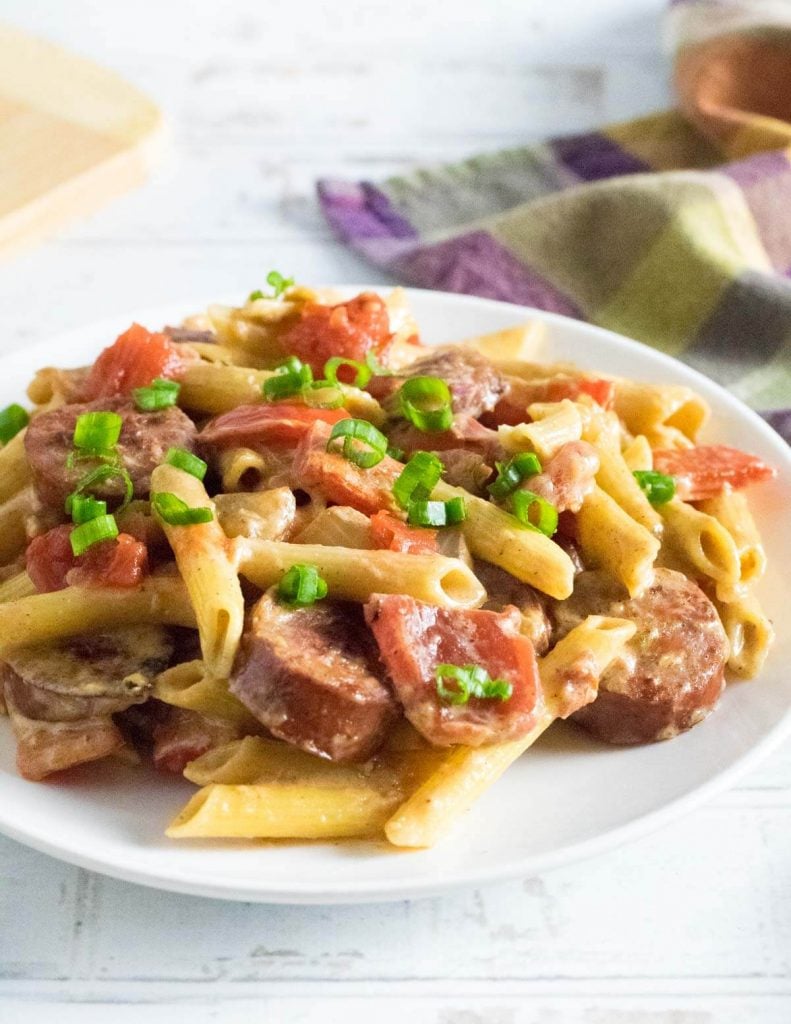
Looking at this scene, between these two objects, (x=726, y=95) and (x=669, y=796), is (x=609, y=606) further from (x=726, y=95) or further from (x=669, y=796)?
(x=726, y=95)

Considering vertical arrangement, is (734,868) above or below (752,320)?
below

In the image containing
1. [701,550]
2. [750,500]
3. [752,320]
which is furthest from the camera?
[752,320]

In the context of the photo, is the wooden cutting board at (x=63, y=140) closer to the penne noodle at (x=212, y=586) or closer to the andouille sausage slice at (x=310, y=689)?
the penne noodle at (x=212, y=586)

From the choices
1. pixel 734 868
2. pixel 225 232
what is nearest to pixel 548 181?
pixel 225 232

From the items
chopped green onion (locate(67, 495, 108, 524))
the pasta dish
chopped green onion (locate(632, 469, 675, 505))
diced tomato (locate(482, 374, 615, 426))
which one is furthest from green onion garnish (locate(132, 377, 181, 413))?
chopped green onion (locate(632, 469, 675, 505))

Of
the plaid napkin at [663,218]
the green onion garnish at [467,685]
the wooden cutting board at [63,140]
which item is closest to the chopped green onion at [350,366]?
the green onion garnish at [467,685]

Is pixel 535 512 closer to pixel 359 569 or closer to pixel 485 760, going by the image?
pixel 359 569
